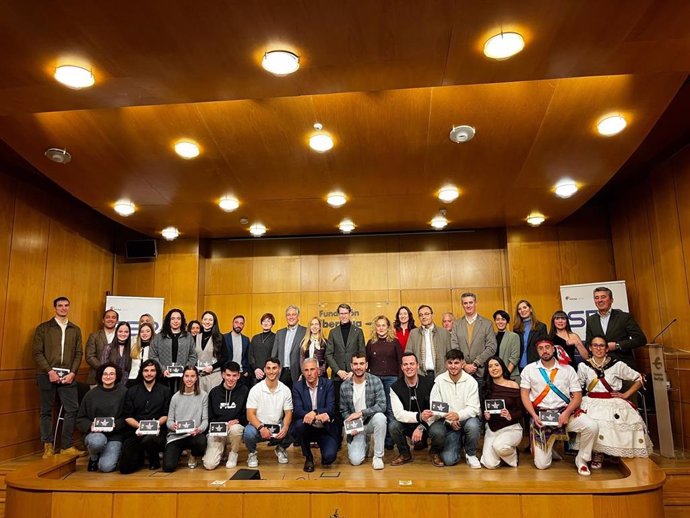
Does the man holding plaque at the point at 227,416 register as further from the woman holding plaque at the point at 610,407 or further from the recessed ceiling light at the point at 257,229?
the woman holding plaque at the point at 610,407

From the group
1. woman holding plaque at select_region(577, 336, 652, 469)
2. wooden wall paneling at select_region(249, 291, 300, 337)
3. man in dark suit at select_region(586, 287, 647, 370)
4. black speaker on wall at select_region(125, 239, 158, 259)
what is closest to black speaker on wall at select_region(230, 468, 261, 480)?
woman holding plaque at select_region(577, 336, 652, 469)

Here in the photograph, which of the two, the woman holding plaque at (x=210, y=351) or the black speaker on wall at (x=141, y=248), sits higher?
the black speaker on wall at (x=141, y=248)

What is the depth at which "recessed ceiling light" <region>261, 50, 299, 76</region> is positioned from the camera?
3012 mm

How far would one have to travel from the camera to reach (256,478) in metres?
4.24

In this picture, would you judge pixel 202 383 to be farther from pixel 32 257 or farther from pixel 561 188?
pixel 561 188

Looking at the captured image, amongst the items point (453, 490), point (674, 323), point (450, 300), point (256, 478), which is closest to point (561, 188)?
point (674, 323)

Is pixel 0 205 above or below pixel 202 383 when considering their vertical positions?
above

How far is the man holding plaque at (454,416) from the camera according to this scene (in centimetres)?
459

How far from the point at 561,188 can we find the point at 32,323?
21.1ft

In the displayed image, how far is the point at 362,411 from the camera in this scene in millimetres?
4816

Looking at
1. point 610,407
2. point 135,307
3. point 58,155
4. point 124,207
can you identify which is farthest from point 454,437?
point 135,307

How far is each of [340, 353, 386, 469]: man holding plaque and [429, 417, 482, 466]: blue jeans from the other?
498 millimetres

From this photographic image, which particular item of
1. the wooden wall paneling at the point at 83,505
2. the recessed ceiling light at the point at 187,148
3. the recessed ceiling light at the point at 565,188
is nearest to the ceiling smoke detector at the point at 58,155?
the recessed ceiling light at the point at 187,148

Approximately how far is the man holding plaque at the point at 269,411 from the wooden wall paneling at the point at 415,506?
137 cm
